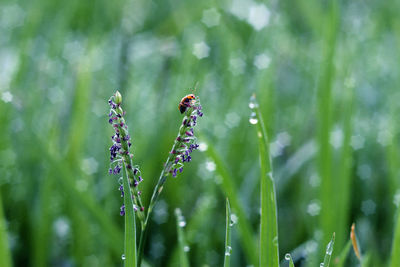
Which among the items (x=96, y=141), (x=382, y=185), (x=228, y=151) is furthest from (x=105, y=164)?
(x=382, y=185)

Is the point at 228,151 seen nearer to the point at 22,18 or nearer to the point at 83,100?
the point at 83,100

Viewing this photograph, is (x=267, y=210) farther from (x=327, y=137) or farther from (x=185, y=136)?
(x=327, y=137)

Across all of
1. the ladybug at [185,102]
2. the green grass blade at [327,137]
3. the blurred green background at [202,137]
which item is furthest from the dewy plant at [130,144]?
the green grass blade at [327,137]

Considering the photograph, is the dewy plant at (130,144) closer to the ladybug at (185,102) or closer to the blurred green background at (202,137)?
the ladybug at (185,102)

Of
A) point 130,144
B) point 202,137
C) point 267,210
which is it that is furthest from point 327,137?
point 130,144

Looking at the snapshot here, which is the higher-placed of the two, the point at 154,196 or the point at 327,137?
the point at 327,137

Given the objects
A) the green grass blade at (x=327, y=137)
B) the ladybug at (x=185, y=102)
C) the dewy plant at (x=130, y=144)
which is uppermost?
the green grass blade at (x=327, y=137)

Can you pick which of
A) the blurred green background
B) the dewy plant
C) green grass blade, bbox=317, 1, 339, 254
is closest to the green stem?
the dewy plant
